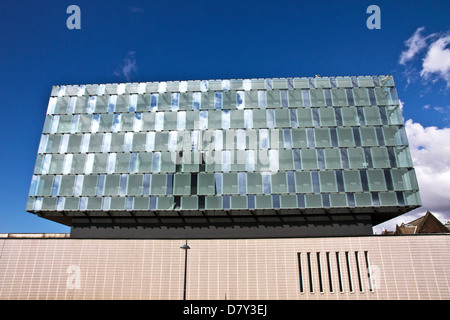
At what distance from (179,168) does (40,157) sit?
17.4 m

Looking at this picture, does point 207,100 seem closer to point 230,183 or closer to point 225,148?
point 225,148

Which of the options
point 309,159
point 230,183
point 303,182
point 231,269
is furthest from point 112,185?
point 309,159

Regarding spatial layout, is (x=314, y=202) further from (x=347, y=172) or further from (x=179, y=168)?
(x=179, y=168)

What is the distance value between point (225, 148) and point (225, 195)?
5.75 m

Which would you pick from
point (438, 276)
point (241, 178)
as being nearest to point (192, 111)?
point (241, 178)

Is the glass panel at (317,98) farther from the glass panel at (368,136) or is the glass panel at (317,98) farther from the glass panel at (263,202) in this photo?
the glass panel at (263,202)

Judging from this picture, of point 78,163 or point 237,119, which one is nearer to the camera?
point 78,163

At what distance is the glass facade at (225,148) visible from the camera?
3547 centimetres

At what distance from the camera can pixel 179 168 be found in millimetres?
37125

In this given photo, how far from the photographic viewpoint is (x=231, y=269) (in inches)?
1299

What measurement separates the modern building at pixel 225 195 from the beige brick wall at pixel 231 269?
11 centimetres

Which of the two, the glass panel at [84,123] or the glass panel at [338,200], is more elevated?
the glass panel at [84,123]

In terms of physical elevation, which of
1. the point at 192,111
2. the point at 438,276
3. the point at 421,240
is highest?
the point at 192,111

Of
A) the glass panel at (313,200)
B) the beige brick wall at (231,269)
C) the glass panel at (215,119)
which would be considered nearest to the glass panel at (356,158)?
the glass panel at (313,200)
